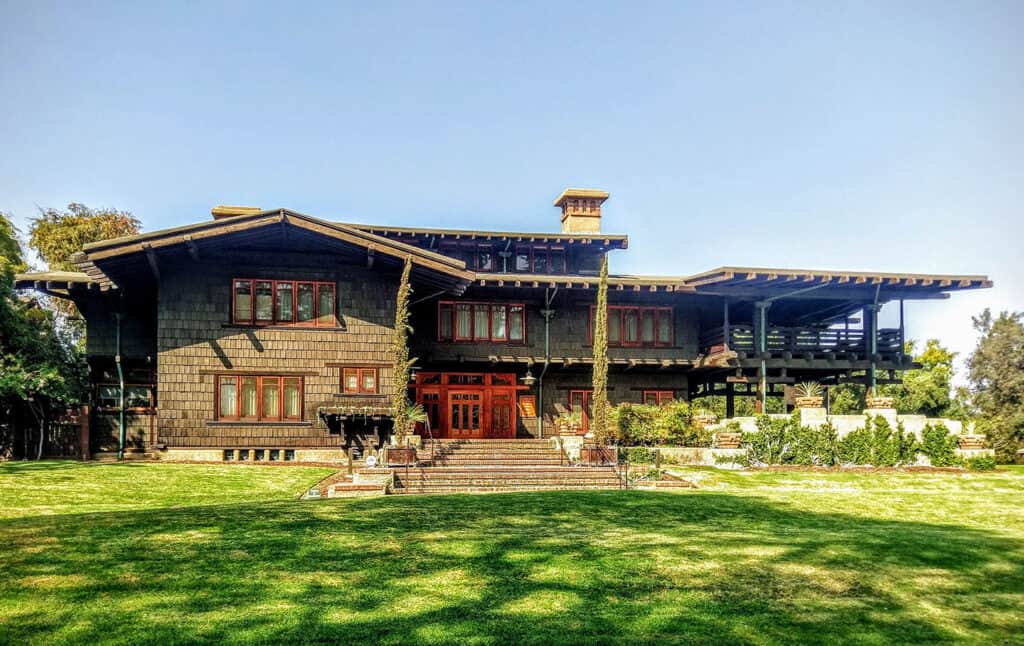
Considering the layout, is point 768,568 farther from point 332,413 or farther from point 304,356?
point 304,356

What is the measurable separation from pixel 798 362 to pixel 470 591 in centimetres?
2396

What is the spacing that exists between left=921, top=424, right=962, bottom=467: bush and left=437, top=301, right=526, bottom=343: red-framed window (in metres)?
13.5

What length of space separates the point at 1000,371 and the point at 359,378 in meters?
27.8

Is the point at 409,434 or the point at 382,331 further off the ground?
the point at 382,331

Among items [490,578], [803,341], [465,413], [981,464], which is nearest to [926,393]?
[803,341]

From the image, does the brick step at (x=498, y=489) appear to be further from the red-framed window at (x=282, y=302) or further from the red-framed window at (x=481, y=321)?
the red-framed window at (x=481, y=321)

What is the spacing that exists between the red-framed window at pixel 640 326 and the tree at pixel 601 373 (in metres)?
3.79

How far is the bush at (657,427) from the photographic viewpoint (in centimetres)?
2664

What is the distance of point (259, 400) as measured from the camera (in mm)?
26312

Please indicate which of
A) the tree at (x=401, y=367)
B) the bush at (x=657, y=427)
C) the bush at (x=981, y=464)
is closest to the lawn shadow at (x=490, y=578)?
the tree at (x=401, y=367)

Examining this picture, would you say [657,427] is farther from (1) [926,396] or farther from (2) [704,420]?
Result: (1) [926,396]

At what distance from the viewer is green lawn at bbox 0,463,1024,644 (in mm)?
8531

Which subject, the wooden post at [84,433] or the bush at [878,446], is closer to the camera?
the wooden post at [84,433]

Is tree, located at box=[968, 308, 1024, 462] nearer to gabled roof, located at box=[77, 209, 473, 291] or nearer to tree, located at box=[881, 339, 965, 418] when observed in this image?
tree, located at box=[881, 339, 965, 418]
